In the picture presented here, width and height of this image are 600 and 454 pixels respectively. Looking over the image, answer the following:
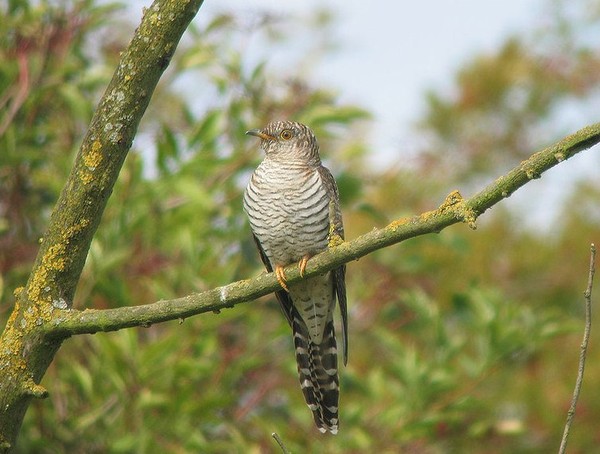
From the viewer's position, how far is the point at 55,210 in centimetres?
252

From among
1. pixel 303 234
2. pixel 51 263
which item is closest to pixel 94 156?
pixel 51 263

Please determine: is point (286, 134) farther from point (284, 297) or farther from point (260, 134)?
point (284, 297)

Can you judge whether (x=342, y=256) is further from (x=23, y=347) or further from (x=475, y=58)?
(x=475, y=58)

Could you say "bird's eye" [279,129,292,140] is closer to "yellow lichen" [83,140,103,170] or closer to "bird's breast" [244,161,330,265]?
"bird's breast" [244,161,330,265]

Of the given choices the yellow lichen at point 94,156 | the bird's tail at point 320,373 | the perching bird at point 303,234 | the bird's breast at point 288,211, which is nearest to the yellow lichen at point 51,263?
the yellow lichen at point 94,156

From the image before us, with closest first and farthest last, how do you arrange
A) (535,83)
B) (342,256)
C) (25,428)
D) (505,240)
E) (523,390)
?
(342,256) < (25,428) < (523,390) < (505,240) < (535,83)

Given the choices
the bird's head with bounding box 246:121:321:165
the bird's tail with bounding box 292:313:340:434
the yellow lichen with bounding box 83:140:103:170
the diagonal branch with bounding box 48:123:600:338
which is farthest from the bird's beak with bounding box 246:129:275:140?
the yellow lichen with bounding box 83:140:103:170

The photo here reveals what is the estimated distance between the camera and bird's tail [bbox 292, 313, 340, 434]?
4035 millimetres

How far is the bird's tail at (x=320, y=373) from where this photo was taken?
4.04 m

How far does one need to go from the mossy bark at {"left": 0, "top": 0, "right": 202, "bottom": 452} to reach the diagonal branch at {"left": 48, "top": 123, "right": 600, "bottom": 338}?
0.22ft

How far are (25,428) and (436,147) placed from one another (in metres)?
4.18

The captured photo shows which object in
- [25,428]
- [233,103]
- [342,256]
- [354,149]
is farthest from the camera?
[354,149]

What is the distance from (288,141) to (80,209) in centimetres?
189

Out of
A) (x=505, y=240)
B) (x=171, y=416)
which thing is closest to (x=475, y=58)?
(x=505, y=240)
